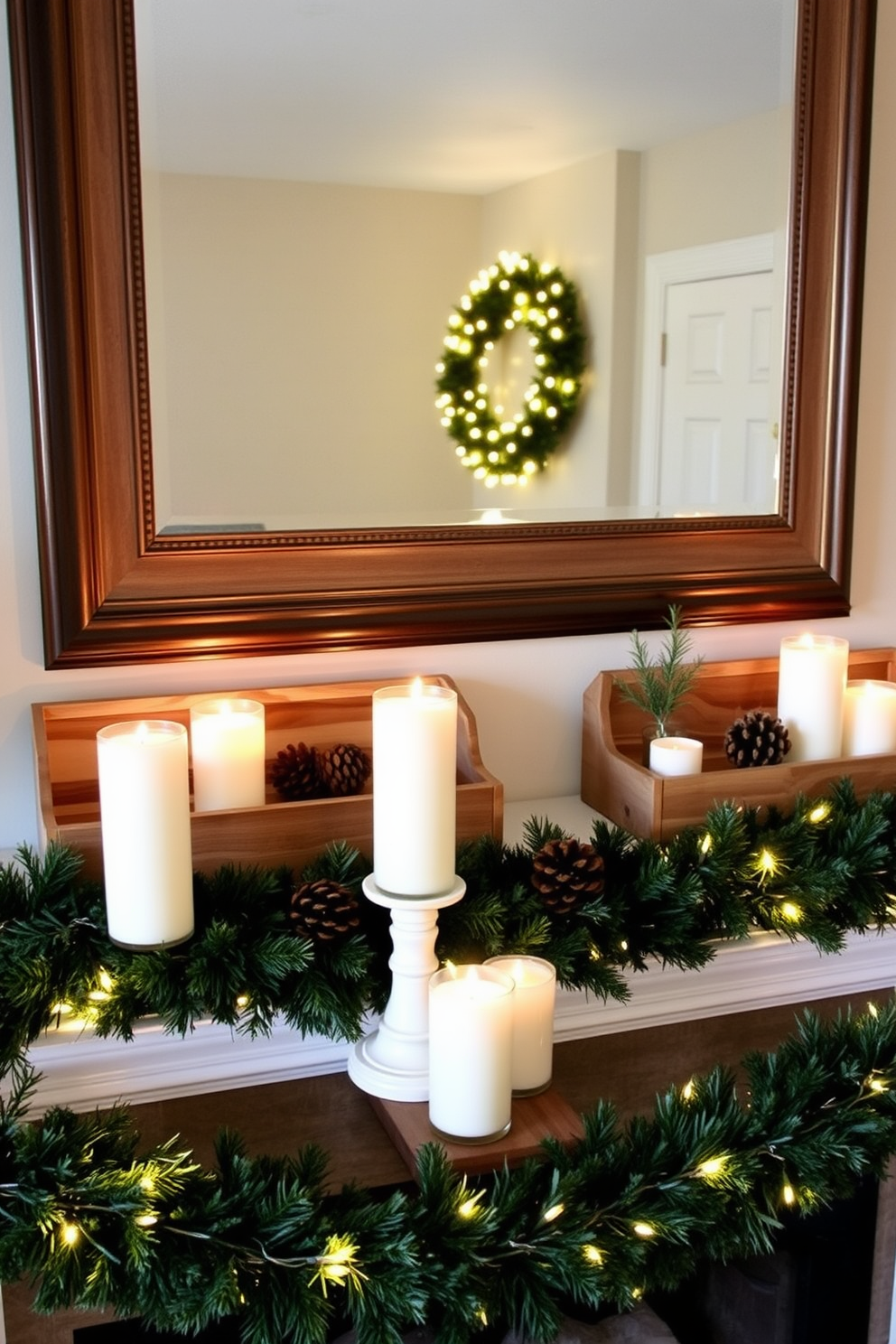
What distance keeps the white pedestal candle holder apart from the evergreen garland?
0.03m

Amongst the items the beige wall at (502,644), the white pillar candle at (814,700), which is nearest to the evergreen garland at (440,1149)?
the white pillar candle at (814,700)

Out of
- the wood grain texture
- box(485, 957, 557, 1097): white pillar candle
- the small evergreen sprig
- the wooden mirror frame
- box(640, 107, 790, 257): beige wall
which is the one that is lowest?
the wood grain texture

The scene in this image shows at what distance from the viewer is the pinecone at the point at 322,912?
3.76 ft

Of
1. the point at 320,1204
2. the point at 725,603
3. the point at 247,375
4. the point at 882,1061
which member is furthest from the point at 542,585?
the point at 320,1204

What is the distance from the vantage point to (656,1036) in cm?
145

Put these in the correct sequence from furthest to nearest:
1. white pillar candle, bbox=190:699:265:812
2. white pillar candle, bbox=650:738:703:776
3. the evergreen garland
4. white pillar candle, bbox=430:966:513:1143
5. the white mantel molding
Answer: white pillar candle, bbox=650:738:703:776 → white pillar candle, bbox=190:699:265:812 → the white mantel molding → white pillar candle, bbox=430:966:513:1143 → the evergreen garland

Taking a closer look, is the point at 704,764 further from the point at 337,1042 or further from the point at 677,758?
the point at 337,1042

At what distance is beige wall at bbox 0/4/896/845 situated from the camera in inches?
52.1

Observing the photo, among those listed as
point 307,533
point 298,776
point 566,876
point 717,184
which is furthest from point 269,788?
point 717,184

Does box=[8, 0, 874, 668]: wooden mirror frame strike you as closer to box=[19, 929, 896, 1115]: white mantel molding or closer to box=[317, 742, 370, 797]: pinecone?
box=[317, 742, 370, 797]: pinecone

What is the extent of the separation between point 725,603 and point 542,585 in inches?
9.8

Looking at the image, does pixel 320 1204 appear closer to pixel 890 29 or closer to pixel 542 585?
pixel 542 585

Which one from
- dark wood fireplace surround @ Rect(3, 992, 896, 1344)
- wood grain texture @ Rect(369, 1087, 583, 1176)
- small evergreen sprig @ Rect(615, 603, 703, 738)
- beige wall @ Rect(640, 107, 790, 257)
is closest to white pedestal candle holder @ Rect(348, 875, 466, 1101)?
wood grain texture @ Rect(369, 1087, 583, 1176)

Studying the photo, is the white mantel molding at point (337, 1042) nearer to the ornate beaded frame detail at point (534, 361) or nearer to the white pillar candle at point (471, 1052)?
the white pillar candle at point (471, 1052)
